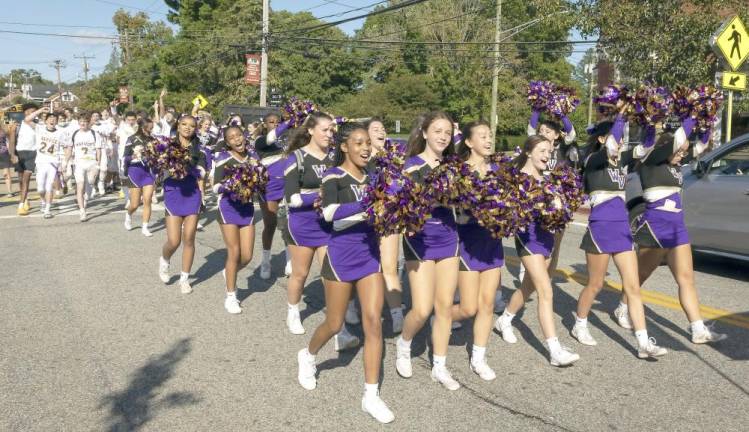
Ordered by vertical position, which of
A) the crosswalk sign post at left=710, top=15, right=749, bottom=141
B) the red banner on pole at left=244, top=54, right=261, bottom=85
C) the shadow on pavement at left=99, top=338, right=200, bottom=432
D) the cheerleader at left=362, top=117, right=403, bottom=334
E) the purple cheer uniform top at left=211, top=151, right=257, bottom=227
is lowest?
the shadow on pavement at left=99, top=338, right=200, bottom=432

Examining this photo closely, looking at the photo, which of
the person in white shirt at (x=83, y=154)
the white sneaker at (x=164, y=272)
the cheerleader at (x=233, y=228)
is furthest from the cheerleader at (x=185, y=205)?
Answer: the person in white shirt at (x=83, y=154)

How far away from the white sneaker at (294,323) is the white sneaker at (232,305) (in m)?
0.76

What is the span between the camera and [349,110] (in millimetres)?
50250

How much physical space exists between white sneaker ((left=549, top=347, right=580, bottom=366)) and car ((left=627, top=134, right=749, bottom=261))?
13.1 ft

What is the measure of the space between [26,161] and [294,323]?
10.1m

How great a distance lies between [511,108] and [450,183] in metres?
40.5

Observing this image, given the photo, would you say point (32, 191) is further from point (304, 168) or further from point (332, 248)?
point (332, 248)

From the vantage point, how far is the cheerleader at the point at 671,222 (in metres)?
5.44

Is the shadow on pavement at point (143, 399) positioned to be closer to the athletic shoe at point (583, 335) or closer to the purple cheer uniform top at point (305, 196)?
the purple cheer uniform top at point (305, 196)

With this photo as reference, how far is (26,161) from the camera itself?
13422mm

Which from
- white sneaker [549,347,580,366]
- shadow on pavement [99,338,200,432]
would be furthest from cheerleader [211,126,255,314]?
white sneaker [549,347,580,366]

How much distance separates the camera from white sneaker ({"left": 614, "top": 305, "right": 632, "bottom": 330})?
5.91 metres

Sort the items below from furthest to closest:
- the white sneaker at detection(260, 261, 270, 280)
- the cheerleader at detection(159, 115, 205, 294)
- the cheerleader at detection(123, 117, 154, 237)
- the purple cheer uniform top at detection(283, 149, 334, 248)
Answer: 1. the cheerleader at detection(123, 117, 154, 237)
2. the white sneaker at detection(260, 261, 270, 280)
3. the cheerleader at detection(159, 115, 205, 294)
4. the purple cheer uniform top at detection(283, 149, 334, 248)

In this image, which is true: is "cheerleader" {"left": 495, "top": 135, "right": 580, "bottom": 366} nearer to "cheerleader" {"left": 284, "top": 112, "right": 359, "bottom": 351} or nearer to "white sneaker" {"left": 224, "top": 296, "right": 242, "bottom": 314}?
"cheerleader" {"left": 284, "top": 112, "right": 359, "bottom": 351}
